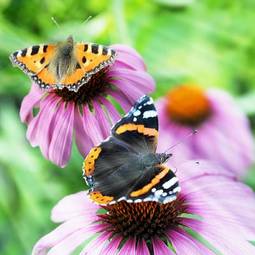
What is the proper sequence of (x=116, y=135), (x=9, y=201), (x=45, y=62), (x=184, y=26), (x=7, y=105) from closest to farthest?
1. (x=116, y=135)
2. (x=45, y=62)
3. (x=9, y=201)
4. (x=7, y=105)
5. (x=184, y=26)

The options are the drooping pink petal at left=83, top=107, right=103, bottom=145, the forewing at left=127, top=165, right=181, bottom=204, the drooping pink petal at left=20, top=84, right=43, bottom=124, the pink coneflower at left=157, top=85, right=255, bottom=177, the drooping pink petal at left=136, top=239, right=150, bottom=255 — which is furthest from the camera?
the pink coneflower at left=157, top=85, right=255, bottom=177

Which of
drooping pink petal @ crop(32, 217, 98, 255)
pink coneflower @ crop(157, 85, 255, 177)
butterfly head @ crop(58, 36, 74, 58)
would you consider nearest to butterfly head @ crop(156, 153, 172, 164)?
drooping pink petal @ crop(32, 217, 98, 255)

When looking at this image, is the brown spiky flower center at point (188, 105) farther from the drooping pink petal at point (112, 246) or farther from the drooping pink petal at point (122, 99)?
the drooping pink petal at point (112, 246)

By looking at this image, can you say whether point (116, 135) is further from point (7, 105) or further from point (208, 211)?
point (7, 105)

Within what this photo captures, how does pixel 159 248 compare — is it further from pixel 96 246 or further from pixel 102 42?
pixel 102 42

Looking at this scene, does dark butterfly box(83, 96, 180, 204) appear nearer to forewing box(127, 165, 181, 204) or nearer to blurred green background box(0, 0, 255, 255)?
forewing box(127, 165, 181, 204)

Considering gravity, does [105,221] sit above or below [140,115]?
below

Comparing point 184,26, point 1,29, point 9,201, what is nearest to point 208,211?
point 9,201
